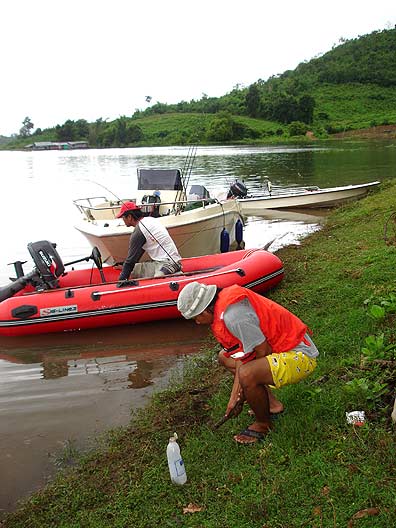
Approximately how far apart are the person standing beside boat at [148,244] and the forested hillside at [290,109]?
67.4m

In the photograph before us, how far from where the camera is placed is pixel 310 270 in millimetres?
8445

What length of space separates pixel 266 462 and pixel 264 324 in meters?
0.91

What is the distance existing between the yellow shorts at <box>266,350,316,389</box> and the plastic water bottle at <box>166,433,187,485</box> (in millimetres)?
785

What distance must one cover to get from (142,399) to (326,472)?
2.65 m

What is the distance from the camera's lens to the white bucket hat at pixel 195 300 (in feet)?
11.9

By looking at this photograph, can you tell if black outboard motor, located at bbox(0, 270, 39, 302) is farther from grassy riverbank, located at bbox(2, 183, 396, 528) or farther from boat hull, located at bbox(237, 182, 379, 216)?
boat hull, located at bbox(237, 182, 379, 216)

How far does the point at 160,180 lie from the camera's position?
11.8 meters

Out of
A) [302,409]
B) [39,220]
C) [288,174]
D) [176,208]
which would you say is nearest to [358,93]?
[288,174]

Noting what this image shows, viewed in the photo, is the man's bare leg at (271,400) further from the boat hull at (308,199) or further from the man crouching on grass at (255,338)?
the boat hull at (308,199)

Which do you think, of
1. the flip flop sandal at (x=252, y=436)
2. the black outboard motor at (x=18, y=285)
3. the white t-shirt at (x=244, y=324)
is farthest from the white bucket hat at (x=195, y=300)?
the black outboard motor at (x=18, y=285)

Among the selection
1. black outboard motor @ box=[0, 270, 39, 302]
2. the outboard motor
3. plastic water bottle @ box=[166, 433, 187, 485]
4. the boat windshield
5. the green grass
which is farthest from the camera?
the green grass

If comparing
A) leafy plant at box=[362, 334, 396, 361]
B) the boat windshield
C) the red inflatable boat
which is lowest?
the red inflatable boat

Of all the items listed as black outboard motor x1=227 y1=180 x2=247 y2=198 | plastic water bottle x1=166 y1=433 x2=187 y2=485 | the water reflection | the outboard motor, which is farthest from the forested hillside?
plastic water bottle x1=166 y1=433 x2=187 y2=485

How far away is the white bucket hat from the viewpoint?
3.62 meters
